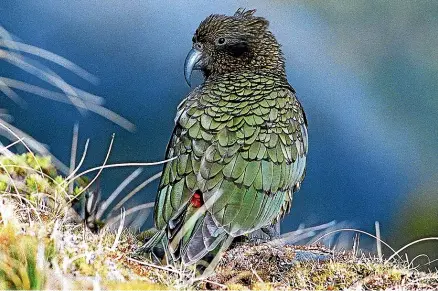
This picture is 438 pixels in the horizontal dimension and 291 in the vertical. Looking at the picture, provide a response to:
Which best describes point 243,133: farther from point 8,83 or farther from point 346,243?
point 8,83

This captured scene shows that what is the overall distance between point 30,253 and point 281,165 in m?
1.65

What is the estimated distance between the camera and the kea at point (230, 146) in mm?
3408

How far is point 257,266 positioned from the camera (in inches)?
132

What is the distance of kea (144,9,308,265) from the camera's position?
3408 millimetres

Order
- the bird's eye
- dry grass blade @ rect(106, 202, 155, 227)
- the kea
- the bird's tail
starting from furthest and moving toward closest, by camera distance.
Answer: the bird's eye, dry grass blade @ rect(106, 202, 155, 227), the kea, the bird's tail

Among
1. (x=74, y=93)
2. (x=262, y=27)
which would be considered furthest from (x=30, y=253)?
(x=262, y=27)

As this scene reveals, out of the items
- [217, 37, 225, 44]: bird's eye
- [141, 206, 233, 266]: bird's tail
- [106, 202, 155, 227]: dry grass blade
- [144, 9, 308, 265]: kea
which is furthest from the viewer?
[217, 37, 225, 44]: bird's eye

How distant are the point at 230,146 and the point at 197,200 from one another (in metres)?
0.39

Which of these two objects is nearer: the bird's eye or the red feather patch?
the red feather patch

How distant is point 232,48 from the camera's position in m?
4.54

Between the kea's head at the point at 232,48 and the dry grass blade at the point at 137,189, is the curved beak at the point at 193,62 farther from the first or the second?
the dry grass blade at the point at 137,189

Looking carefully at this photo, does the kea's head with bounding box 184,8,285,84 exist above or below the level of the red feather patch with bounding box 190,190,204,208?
above

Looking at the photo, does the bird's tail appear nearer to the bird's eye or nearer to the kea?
the kea

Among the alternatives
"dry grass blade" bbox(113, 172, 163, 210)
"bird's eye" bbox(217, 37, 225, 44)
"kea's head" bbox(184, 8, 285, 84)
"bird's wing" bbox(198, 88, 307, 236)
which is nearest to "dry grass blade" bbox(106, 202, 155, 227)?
"dry grass blade" bbox(113, 172, 163, 210)
